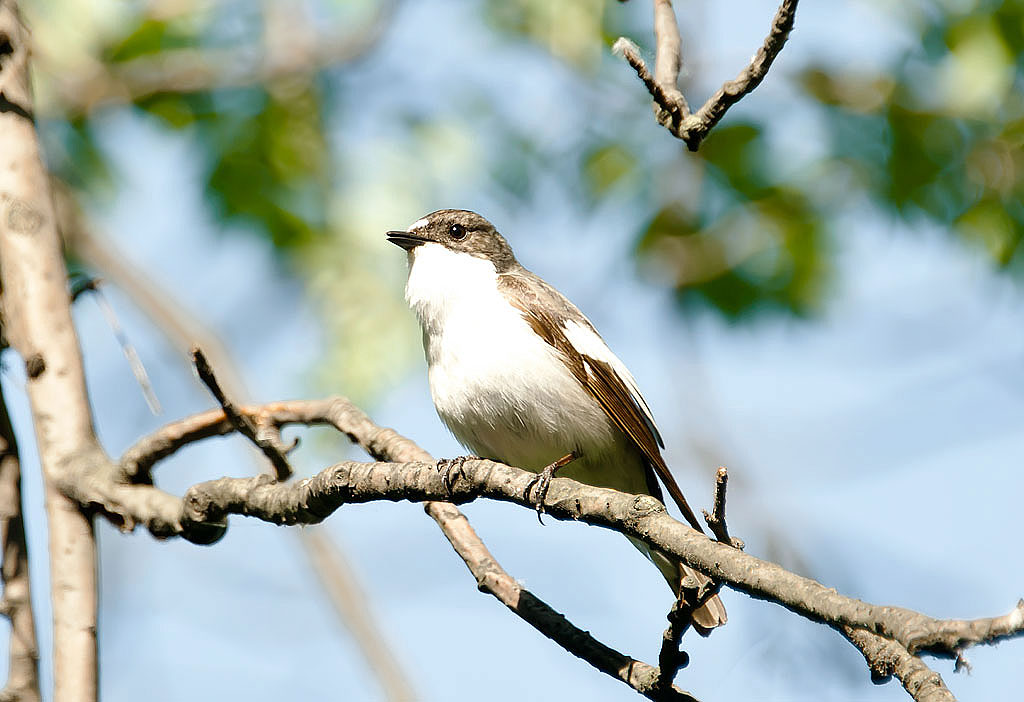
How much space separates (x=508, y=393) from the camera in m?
4.58

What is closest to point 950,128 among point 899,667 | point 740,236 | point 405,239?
point 740,236

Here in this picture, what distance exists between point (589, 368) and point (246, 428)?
1.95 meters

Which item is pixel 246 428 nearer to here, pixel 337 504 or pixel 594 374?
pixel 337 504

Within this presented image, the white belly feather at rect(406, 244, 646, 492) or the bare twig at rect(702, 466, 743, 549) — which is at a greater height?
the white belly feather at rect(406, 244, 646, 492)

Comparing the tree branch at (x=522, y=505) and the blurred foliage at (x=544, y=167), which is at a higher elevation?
the blurred foliage at (x=544, y=167)

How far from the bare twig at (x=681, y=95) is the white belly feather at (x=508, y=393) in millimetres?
1696

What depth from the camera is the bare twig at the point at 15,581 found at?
308 centimetres

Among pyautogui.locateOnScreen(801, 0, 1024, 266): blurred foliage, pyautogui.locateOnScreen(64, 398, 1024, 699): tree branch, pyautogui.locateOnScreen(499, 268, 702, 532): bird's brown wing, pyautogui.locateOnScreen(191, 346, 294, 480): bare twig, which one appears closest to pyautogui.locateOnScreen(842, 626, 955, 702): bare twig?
pyautogui.locateOnScreen(64, 398, 1024, 699): tree branch

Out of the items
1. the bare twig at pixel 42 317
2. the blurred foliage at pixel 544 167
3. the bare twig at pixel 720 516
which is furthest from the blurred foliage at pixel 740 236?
the bare twig at pixel 720 516

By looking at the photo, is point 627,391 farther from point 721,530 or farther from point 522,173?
point 721,530

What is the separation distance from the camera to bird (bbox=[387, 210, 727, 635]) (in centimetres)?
462

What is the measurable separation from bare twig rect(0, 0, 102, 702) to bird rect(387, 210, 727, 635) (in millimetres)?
1581

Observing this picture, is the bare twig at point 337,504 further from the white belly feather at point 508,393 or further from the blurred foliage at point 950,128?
the blurred foliage at point 950,128

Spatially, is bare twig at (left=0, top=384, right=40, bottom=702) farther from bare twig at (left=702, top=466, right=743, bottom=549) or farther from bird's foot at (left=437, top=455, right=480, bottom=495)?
bare twig at (left=702, top=466, right=743, bottom=549)
